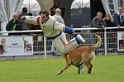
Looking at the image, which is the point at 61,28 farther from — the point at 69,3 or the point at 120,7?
the point at 69,3

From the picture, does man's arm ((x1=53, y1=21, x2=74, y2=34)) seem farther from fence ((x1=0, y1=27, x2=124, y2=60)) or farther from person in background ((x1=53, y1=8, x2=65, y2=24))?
fence ((x1=0, y1=27, x2=124, y2=60))

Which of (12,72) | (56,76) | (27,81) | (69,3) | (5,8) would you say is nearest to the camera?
(27,81)

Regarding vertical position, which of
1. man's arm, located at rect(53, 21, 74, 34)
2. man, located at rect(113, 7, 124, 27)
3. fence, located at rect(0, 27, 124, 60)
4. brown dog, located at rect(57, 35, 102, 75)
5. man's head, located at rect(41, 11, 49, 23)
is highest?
man's head, located at rect(41, 11, 49, 23)

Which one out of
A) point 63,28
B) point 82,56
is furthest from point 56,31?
point 82,56

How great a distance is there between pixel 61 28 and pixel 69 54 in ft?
2.45

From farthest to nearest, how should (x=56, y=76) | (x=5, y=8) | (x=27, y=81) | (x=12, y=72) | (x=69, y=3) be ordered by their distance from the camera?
1. (x=69, y=3)
2. (x=5, y=8)
3. (x=12, y=72)
4. (x=56, y=76)
5. (x=27, y=81)

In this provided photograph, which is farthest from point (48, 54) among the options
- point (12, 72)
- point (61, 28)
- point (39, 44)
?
point (61, 28)

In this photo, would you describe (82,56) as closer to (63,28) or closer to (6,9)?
(63,28)

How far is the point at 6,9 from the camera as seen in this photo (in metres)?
24.6

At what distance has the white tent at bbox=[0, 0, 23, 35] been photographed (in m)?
24.4

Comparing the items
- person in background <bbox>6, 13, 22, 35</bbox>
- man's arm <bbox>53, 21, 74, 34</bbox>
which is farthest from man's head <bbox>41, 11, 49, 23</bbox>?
person in background <bbox>6, 13, 22, 35</bbox>

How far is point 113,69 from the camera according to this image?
15.7 meters

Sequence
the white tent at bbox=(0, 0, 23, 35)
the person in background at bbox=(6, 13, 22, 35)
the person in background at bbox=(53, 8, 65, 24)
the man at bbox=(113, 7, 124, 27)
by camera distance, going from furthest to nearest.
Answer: the white tent at bbox=(0, 0, 23, 35)
the man at bbox=(113, 7, 124, 27)
the person in background at bbox=(6, 13, 22, 35)
the person in background at bbox=(53, 8, 65, 24)

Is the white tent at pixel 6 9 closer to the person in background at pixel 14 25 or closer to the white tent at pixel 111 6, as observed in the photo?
the person in background at pixel 14 25
